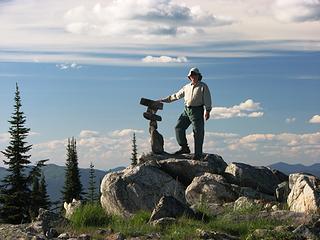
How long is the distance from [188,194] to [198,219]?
585 cm

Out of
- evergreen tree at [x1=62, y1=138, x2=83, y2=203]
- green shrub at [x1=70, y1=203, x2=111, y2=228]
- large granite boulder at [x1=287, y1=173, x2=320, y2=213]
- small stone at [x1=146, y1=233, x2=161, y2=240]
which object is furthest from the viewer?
evergreen tree at [x1=62, y1=138, x2=83, y2=203]

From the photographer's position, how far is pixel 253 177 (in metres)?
22.0

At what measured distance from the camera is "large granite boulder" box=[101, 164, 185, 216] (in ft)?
66.1

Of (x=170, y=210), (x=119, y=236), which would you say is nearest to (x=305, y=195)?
(x=170, y=210)

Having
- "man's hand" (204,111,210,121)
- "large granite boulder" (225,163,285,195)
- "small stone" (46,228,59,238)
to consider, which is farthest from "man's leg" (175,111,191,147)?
"small stone" (46,228,59,238)

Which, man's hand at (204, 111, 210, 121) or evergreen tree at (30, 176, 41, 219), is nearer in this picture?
man's hand at (204, 111, 210, 121)

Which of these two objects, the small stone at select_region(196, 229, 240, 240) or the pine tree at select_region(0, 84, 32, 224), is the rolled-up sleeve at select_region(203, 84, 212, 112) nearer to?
the small stone at select_region(196, 229, 240, 240)

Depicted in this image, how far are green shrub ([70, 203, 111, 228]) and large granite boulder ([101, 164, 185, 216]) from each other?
3.82 metres

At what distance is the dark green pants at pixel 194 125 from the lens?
2214cm

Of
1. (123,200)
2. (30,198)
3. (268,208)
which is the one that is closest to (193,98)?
(123,200)

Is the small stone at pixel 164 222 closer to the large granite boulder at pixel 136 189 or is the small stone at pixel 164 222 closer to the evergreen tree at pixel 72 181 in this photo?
the large granite boulder at pixel 136 189

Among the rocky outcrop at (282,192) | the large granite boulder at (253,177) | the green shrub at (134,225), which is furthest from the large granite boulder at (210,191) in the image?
the green shrub at (134,225)

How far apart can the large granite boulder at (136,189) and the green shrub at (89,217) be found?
12.5 feet

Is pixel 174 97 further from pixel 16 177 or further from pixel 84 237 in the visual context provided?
pixel 16 177
